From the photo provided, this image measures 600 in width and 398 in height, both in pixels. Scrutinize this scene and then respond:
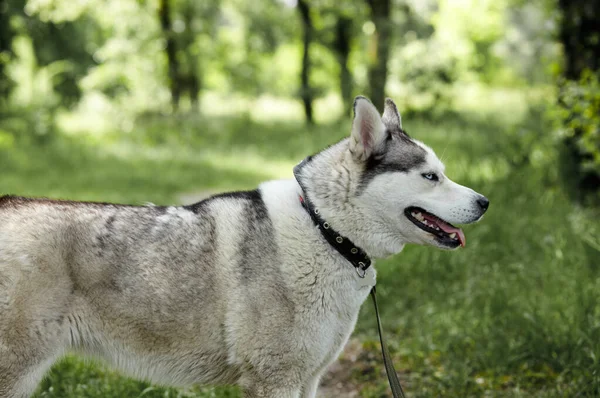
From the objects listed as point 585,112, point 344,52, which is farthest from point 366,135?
point 344,52

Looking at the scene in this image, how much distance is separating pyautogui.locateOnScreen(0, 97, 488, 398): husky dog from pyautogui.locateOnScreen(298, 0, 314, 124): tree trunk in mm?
14787

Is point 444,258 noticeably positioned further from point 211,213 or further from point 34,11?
point 34,11

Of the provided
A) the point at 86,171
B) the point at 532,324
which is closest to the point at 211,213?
the point at 532,324

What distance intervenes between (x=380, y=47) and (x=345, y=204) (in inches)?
413

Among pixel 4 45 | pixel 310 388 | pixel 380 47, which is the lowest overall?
pixel 4 45

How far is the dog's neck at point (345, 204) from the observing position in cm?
299

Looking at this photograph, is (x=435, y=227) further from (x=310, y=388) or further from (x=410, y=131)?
(x=410, y=131)

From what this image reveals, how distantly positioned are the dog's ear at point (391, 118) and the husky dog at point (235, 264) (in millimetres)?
95

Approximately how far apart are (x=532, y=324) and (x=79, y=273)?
2952 millimetres

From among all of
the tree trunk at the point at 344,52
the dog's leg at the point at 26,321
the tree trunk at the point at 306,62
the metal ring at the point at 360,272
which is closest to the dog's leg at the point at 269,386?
the metal ring at the point at 360,272

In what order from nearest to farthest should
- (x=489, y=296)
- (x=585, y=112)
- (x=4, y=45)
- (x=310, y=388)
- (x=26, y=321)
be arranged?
(x=26, y=321)
(x=310, y=388)
(x=489, y=296)
(x=585, y=112)
(x=4, y=45)

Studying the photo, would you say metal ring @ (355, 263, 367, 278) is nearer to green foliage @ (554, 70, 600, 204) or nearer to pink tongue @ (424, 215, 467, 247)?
pink tongue @ (424, 215, 467, 247)

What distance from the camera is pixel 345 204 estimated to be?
9.83 ft

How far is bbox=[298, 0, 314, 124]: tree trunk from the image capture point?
17766 millimetres
